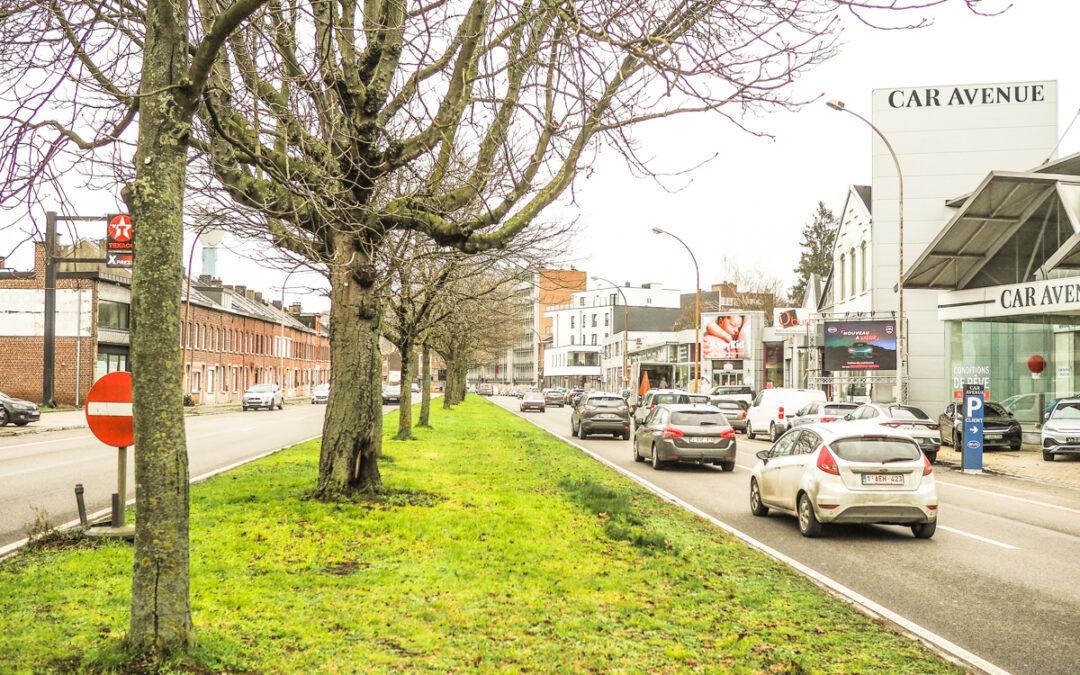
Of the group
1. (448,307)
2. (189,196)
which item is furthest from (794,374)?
(189,196)

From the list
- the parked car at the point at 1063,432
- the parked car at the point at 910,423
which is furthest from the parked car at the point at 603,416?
the parked car at the point at 1063,432

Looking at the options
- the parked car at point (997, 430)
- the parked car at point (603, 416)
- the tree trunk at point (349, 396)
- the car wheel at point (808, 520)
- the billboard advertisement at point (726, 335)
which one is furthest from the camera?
the billboard advertisement at point (726, 335)

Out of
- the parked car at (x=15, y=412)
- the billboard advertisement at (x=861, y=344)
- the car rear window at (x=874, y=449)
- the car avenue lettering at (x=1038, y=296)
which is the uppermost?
the car avenue lettering at (x=1038, y=296)

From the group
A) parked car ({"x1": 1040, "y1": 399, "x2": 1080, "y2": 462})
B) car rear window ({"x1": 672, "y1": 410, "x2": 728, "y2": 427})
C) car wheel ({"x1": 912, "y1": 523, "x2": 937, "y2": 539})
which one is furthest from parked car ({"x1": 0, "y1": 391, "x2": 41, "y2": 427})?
parked car ({"x1": 1040, "y1": 399, "x2": 1080, "y2": 462})

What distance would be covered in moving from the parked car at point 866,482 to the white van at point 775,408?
20876 millimetres

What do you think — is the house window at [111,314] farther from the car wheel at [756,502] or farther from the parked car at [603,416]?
the car wheel at [756,502]

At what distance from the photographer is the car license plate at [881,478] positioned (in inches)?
449

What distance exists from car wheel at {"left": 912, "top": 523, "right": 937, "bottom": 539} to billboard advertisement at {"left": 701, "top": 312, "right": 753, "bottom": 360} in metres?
48.6

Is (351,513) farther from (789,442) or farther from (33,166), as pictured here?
(789,442)

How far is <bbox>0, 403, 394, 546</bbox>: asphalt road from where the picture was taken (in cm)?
1194

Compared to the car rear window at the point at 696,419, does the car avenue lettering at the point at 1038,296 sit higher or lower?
higher

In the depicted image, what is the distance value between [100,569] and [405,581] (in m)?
2.55

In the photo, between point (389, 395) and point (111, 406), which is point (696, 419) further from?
point (389, 395)

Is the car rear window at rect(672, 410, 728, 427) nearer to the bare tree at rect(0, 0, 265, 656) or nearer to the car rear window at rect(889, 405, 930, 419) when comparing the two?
the car rear window at rect(889, 405, 930, 419)
